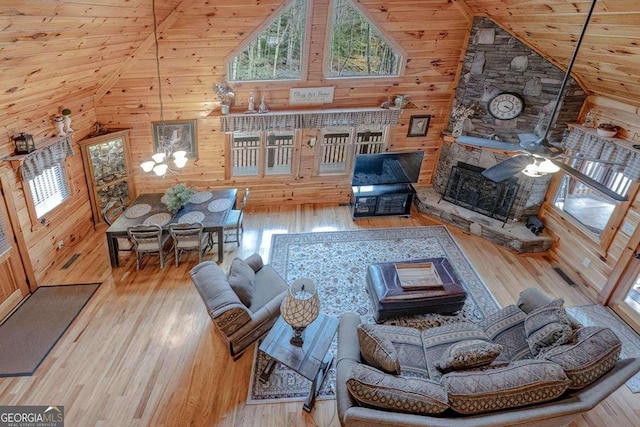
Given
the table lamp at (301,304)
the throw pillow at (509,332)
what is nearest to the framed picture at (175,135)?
the table lamp at (301,304)

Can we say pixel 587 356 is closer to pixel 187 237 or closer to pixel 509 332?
pixel 509 332

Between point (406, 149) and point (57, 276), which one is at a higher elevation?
point (406, 149)

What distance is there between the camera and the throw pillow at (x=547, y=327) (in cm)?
328

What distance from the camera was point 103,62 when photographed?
4.91 meters

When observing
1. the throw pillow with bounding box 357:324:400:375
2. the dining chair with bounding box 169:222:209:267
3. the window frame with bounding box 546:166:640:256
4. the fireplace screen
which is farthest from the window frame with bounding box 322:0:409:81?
the throw pillow with bounding box 357:324:400:375

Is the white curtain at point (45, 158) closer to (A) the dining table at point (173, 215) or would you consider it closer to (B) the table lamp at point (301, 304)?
(A) the dining table at point (173, 215)

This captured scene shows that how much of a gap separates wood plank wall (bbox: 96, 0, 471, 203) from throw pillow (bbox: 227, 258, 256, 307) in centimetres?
294

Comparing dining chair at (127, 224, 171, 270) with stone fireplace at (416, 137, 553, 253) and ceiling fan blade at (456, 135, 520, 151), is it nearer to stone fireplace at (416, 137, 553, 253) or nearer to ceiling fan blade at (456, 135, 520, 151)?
stone fireplace at (416, 137, 553, 253)

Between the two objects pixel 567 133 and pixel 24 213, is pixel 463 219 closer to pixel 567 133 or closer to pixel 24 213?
pixel 567 133

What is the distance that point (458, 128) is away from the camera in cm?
657

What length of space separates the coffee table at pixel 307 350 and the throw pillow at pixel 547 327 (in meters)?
1.89

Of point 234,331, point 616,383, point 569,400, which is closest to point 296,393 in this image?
point 234,331

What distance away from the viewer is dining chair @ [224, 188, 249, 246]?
5.74 m

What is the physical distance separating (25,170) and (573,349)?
6234 mm
